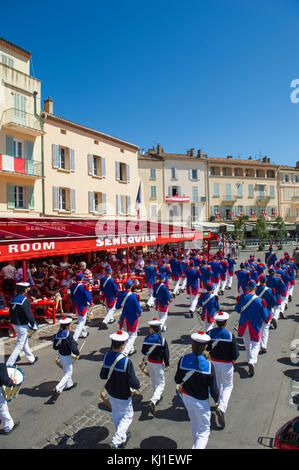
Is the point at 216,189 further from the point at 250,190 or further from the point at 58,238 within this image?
the point at 58,238

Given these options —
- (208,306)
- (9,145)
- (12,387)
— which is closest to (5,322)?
(12,387)

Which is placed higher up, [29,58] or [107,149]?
[29,58]

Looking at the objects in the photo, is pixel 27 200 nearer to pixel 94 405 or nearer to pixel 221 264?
pixel 221 264

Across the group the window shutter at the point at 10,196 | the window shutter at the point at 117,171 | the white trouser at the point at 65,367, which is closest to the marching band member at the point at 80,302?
the white trouser at the point at 65,367

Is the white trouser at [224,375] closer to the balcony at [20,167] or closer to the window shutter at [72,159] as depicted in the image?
the balcony at [20,167]

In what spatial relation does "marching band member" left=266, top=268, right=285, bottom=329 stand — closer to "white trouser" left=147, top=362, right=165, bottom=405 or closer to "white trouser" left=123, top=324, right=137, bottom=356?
"white trouser" left=123, top=324, right=137, bottom=356

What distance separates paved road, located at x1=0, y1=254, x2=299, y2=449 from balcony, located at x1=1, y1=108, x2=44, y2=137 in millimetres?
14912

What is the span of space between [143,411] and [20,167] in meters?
17.2

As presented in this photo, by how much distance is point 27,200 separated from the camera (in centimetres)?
2020

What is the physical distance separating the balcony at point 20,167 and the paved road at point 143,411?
1347 centimetres

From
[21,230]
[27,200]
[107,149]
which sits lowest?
[21,230]

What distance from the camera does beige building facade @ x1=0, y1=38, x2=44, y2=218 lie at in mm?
18641
